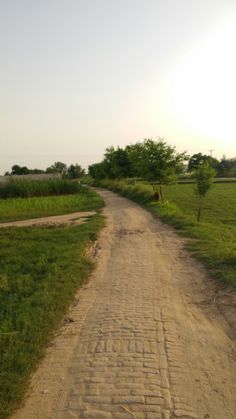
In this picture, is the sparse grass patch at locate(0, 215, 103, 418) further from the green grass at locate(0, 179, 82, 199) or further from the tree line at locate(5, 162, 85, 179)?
the tree line at locate(5, 162, 85, 179)

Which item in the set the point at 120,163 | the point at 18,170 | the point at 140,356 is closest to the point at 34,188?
the point at 120,163

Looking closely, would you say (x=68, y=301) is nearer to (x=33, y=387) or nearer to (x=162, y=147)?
(x=33, y=387)

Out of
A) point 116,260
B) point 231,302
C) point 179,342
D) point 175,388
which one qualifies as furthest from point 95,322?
point 116,260

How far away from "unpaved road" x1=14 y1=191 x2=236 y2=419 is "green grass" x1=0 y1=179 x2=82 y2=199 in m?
33.3

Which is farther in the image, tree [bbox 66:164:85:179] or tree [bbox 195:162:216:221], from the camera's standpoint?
tree [bbox 66:164:85:179]

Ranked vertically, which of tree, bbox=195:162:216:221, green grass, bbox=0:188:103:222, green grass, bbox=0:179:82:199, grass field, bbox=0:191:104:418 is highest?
tree, bbox=195:162:216:221

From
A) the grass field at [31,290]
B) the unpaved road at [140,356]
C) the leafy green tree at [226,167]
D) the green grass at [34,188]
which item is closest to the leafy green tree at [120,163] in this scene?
the green grass at [34,188]

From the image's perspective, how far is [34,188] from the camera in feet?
133

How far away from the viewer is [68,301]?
6.69 m

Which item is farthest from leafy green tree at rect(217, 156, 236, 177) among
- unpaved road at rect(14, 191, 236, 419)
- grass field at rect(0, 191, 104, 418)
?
unpaved road at rect(14, 191, 236, 419)

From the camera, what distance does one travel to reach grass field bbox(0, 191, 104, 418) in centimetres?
437

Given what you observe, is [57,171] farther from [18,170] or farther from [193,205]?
[193,205]

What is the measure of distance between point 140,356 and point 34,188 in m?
37.6

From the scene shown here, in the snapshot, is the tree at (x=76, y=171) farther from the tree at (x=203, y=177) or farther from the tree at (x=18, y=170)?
the tree at (x=203, y=177)
